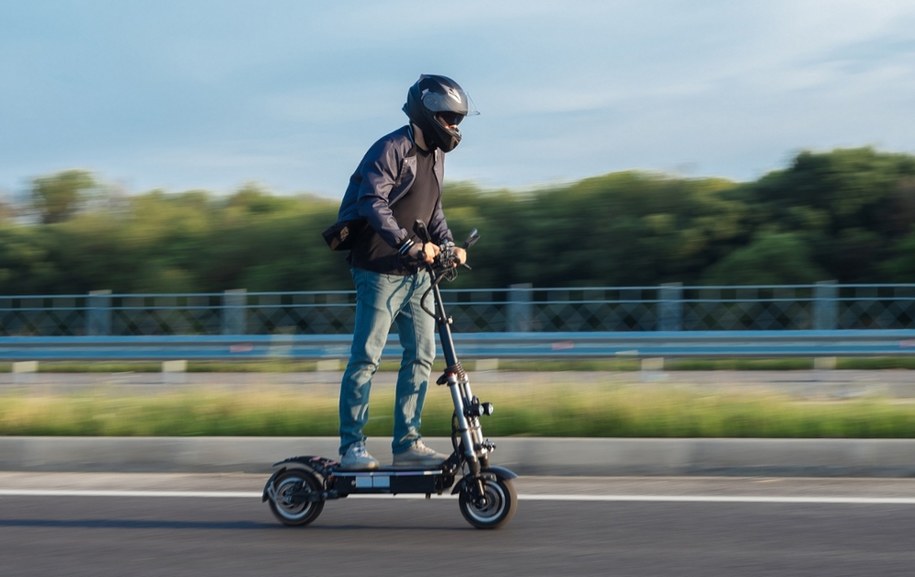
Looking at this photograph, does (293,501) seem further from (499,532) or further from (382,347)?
(499,532)

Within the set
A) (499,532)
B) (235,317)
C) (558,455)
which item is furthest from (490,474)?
(235,317)

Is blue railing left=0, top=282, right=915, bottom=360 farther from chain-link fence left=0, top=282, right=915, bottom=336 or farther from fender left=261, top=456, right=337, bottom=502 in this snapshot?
fender left=261, top=456, right=337, bottom=502

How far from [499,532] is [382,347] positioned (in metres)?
0.98

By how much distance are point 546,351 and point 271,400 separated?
7411 mm

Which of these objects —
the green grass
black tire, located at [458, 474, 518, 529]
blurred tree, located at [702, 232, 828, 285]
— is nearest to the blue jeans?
black tire, located at [458, 474, 518, 529]

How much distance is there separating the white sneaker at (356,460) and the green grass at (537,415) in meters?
1.98

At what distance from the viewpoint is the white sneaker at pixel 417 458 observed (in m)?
5.61

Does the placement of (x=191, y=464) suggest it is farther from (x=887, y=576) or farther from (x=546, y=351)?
(x=546, y=351)

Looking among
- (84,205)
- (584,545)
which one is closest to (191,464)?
(584,545)

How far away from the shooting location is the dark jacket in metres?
5.34

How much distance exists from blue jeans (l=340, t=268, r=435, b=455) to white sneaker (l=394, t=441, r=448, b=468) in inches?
1.4

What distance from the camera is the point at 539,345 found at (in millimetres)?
15766

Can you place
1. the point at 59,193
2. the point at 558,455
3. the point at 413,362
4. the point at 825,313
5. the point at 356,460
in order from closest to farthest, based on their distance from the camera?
1. the point at 356,460
2. the point at 413,362
3. the point at 558,455
4. the point at 825,313
5. the point at 59,193

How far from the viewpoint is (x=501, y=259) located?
2084 centimetres
